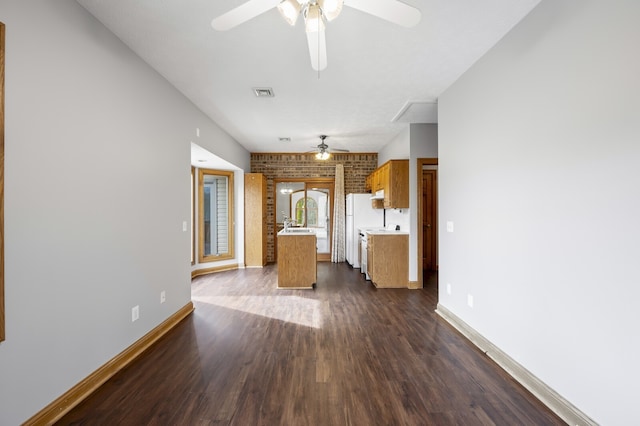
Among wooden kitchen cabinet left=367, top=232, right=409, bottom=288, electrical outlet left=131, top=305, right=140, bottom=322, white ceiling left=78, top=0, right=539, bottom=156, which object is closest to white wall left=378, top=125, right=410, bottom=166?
white ceiling left=78, top=0, right=539, bottom=156

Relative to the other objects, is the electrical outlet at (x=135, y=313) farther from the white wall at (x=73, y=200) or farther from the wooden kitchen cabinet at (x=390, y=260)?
the wooden kitchen cabinet at (x=390, y=260)

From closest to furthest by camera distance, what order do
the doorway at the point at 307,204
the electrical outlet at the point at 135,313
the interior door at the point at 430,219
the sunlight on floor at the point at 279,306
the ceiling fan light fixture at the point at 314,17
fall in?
the ceiling fan light fixture at the point at 314,17 → the electrical outlet at the point at 135,313 → the sunlight on floor at the point at 279,306 → the interior door at the point at 430,219 → the doorway at the point at 307,204

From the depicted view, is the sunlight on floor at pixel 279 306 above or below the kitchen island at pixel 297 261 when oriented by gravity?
below

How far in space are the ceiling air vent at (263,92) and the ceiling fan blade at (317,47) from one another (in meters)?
1.33

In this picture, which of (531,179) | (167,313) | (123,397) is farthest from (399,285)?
(123,397)

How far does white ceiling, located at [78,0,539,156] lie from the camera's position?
6.62 feet

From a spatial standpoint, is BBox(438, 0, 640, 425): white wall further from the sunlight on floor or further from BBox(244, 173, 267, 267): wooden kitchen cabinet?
BBox(244, 173, 267, 267): wooden kitchen cabinet

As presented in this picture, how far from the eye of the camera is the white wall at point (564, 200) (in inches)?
56.1

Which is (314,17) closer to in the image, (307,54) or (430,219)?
(307,54)

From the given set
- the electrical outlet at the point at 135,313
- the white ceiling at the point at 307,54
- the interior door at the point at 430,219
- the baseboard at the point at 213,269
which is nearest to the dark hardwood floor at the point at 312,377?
the electrical outlet at the point at 135,313

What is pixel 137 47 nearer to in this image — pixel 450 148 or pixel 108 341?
pixel 108 341

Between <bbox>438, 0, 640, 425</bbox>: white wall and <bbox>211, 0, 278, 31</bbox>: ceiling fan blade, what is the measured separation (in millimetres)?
1811

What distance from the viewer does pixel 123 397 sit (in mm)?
1913

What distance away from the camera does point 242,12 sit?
150 cm
